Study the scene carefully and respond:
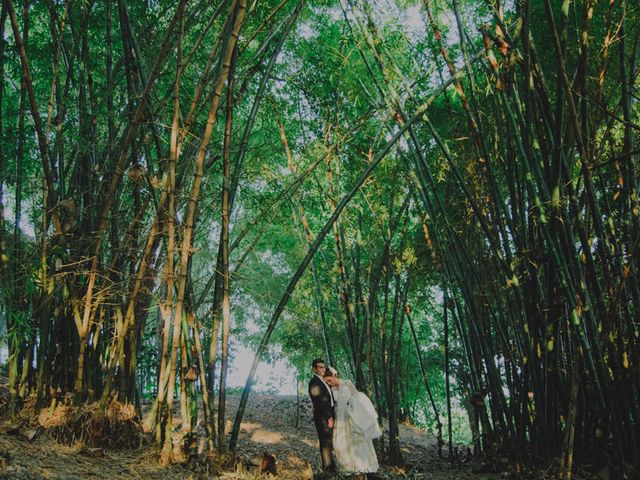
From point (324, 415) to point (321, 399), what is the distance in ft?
0.35

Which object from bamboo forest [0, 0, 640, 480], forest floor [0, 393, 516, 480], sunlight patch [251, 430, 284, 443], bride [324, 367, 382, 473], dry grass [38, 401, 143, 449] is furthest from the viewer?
sunlight patch [251, 430, 284, 443]

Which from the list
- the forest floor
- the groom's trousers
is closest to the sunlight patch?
the forest floor

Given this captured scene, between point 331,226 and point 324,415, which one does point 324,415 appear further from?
point 331,226

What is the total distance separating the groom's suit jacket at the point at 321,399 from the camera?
375 cm

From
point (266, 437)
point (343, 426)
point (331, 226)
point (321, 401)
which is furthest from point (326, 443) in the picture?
point (266, 437)

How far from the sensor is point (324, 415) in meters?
3.75

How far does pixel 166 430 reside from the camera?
2.84 meters

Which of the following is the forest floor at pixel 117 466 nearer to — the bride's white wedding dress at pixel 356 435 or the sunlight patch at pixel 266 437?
the bride's white wedding dress at pixel 356 435

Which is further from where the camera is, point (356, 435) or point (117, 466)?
point (356, 435)

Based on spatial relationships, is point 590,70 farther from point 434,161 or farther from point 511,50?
point 434,161

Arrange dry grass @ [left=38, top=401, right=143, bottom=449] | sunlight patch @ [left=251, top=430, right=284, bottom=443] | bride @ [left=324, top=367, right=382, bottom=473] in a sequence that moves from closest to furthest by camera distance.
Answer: dry grass @ [left=38, top=401, right=143, bottom=449], bride @ [left=324, top=367, right=382, bottom=473], sunlight patch @ [left=251, top=430, right=284, bottom=443]

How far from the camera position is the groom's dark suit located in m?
3.72

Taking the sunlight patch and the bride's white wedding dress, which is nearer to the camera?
the bride's white wedding dress

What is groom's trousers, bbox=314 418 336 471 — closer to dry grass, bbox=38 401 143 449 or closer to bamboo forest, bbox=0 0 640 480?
bamboo forest, bbox=0 0 640 480
